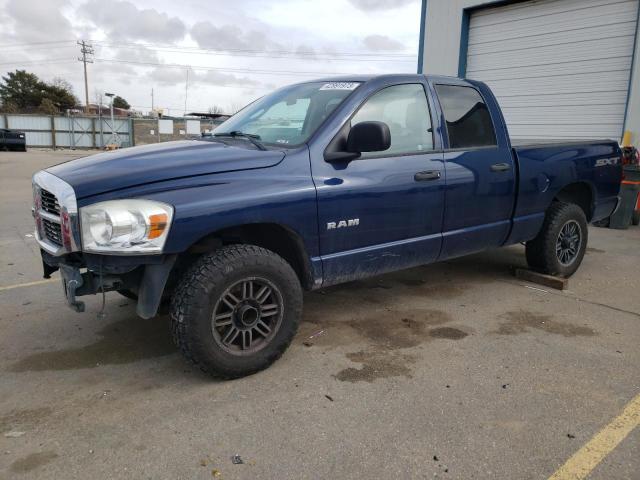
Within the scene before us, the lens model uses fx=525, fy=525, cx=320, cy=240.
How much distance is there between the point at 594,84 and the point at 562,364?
28.5 ft

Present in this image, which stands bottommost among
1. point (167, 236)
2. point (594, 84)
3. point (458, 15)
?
point (167, 236)

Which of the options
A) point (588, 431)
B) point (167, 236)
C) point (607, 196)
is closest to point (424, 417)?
point (588, 431)

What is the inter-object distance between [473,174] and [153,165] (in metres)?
2.55

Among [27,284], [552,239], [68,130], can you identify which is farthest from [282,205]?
[68,130]

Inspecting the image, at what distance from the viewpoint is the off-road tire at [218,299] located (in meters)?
2.97

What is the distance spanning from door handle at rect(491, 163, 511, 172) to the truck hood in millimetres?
2044

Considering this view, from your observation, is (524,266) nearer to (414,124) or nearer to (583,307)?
(583,307)

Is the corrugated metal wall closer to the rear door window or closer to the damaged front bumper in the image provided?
the rear door window

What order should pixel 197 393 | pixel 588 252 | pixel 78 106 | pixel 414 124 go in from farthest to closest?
1. pixel 78 106
2. pixel 588 252
3. pixel 414 124
4. pixel 197 393

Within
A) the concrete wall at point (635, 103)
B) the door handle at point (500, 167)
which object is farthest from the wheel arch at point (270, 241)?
the concrete wall at point (635, 103)

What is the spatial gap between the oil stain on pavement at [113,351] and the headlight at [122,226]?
1075 mm

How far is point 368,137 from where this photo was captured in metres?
3.38

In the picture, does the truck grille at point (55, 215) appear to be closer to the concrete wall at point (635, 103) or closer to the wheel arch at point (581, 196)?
the wheel arch at point (581, 196)

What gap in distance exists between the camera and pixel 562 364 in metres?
3.48
